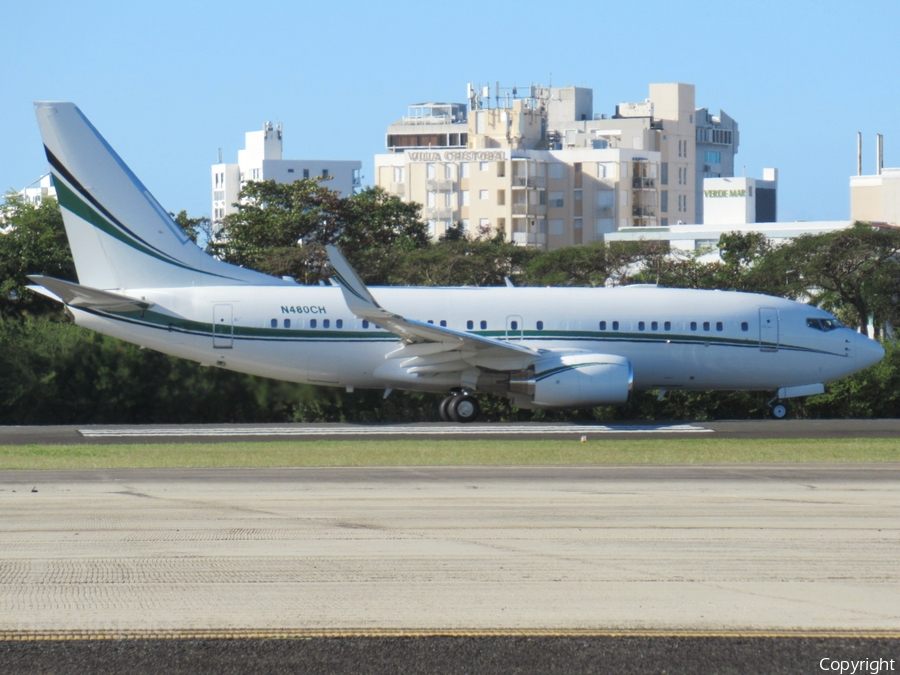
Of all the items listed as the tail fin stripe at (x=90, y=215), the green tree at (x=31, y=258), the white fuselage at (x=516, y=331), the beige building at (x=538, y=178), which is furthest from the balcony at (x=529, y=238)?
the tail fin stripe at (x=90, y=215)

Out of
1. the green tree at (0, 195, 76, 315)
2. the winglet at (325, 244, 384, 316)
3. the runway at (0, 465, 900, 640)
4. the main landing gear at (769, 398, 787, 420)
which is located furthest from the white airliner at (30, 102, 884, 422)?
the runway at (0, 465, 900, 640)

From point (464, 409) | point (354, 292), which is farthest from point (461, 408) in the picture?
point (354, 292)

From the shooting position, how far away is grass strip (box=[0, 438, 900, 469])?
21.9 meters

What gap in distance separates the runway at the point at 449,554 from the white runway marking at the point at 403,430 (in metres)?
7.70

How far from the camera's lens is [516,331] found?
101 feet

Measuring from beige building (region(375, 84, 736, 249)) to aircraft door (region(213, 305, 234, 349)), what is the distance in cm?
11978

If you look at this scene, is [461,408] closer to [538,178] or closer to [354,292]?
[354,292]

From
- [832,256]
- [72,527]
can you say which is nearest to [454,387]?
[72,527]

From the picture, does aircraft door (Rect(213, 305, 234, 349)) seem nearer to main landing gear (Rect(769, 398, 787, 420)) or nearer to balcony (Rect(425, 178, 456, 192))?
main landing gear (Rect(769, 398, 787, 420))

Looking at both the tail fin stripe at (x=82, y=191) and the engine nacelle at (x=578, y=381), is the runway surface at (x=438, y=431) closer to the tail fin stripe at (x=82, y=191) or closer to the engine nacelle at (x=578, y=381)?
the engine nacelle at (x=578, y=381)

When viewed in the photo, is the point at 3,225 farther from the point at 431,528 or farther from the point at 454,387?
the point at 431,528

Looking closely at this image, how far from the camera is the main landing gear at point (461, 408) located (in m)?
31.0

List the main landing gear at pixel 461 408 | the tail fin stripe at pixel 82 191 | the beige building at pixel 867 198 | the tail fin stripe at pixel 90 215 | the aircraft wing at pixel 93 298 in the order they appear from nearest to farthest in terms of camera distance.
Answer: the aircraft wing at pixel 93 298
the tail fin stripe at pixel 82 191
the tail fin stripe at pixel 90 215
the main landing gear at pixel 461 408
the beige building at pixel 867 198

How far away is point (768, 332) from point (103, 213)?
→ 55.1 ft
